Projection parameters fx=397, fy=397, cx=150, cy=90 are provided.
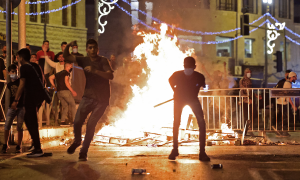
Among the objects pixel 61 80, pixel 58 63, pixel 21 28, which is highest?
pixel 21 28

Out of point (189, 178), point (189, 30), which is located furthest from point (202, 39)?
point (189, 178)

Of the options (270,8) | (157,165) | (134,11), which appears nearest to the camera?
(157,165)

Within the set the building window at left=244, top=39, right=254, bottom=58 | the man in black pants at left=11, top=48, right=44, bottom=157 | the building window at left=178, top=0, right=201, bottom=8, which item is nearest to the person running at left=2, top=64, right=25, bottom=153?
the man in black pants at left=11, top=48, right=44, bottom=157

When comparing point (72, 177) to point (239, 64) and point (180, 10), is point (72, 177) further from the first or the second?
point (239, 64)

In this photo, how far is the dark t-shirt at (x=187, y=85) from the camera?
672 cm

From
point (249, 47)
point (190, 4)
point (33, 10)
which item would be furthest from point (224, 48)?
point (33, 10)

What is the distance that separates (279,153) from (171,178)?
3.06 meters

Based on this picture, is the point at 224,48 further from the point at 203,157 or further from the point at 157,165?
the point at 157,165

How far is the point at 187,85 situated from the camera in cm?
672

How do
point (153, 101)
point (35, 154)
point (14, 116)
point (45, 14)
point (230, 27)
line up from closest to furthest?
point (35, 154)
point (14, 116)
point (153, 101)
point (45, 14)
point (230, 27)

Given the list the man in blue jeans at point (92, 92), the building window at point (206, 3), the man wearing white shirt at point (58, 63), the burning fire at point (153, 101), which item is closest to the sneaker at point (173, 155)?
the man in blue jeans at point (92, 92)

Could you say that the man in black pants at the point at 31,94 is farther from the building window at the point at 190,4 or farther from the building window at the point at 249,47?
the building window at the point at 249,47

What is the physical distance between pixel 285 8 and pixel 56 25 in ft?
66.2

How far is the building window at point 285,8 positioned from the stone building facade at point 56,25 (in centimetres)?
1745
